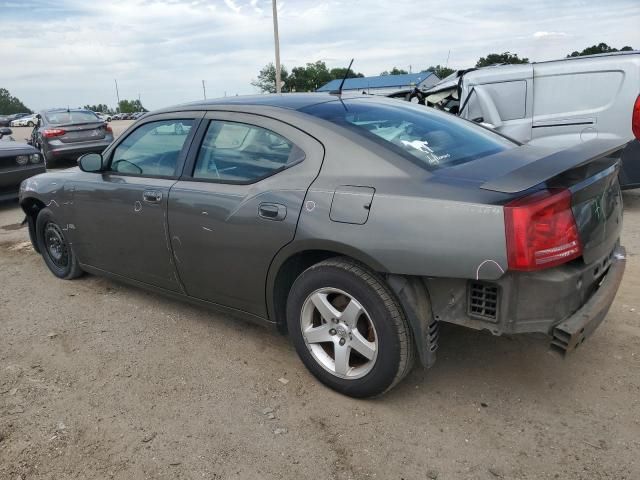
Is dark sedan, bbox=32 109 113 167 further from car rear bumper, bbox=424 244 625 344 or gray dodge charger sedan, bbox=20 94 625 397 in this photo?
car rear bumper, bbox=424 244 625 344

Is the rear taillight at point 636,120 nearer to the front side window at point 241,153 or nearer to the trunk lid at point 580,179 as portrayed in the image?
the trunk lid at point 580,179

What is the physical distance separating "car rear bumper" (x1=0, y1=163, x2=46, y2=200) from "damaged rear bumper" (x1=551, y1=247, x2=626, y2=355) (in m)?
8.27

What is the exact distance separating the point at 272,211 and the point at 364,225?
580 millimetres

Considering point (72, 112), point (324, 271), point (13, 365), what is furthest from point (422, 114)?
point (72, 112)

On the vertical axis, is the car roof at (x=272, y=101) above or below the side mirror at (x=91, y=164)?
above

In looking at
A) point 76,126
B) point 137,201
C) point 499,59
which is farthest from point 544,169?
point 499,59

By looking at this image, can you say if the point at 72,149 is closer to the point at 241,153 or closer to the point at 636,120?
the point at 241,153

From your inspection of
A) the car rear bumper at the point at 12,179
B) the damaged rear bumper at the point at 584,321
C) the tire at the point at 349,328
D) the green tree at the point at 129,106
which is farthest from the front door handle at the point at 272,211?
the green tree at the point at 129,106

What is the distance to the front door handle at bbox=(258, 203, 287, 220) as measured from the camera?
2666mm

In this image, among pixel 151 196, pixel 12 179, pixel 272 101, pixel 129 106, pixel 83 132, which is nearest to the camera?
pixel 272 101

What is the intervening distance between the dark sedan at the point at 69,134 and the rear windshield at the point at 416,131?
10.7 m

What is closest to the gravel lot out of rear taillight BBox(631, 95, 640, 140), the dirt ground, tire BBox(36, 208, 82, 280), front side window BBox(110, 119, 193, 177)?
the dirt ground

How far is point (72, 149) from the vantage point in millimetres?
12078

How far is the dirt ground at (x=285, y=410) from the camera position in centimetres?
226
